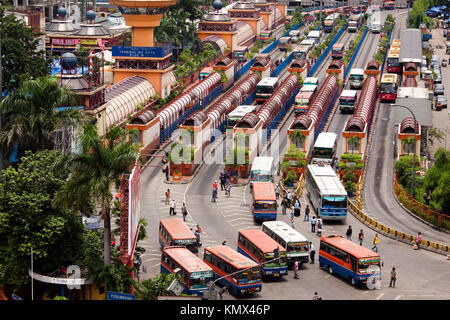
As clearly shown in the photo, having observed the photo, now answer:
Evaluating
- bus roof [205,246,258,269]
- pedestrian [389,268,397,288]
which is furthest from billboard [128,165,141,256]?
pedestrian [389,268,397,288]

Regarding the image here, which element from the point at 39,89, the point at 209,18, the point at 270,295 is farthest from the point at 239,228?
the point at 209,18

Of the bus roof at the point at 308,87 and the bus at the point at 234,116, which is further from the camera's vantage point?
the bus roof at the point at 308,87

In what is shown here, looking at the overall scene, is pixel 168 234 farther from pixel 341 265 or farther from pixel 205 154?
pixel 205 154

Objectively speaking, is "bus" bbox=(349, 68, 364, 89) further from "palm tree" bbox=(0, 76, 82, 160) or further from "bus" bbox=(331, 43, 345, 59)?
"palm tree" bbox=(0, 76, 82, 160)

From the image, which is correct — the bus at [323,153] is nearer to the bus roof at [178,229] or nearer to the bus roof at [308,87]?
the bus roof at [178,229]

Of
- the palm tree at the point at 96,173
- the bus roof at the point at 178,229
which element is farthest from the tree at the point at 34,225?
the bus roof at the point at 178,229

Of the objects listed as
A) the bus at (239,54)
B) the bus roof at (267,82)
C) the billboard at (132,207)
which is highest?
the billboard at (132,207)
